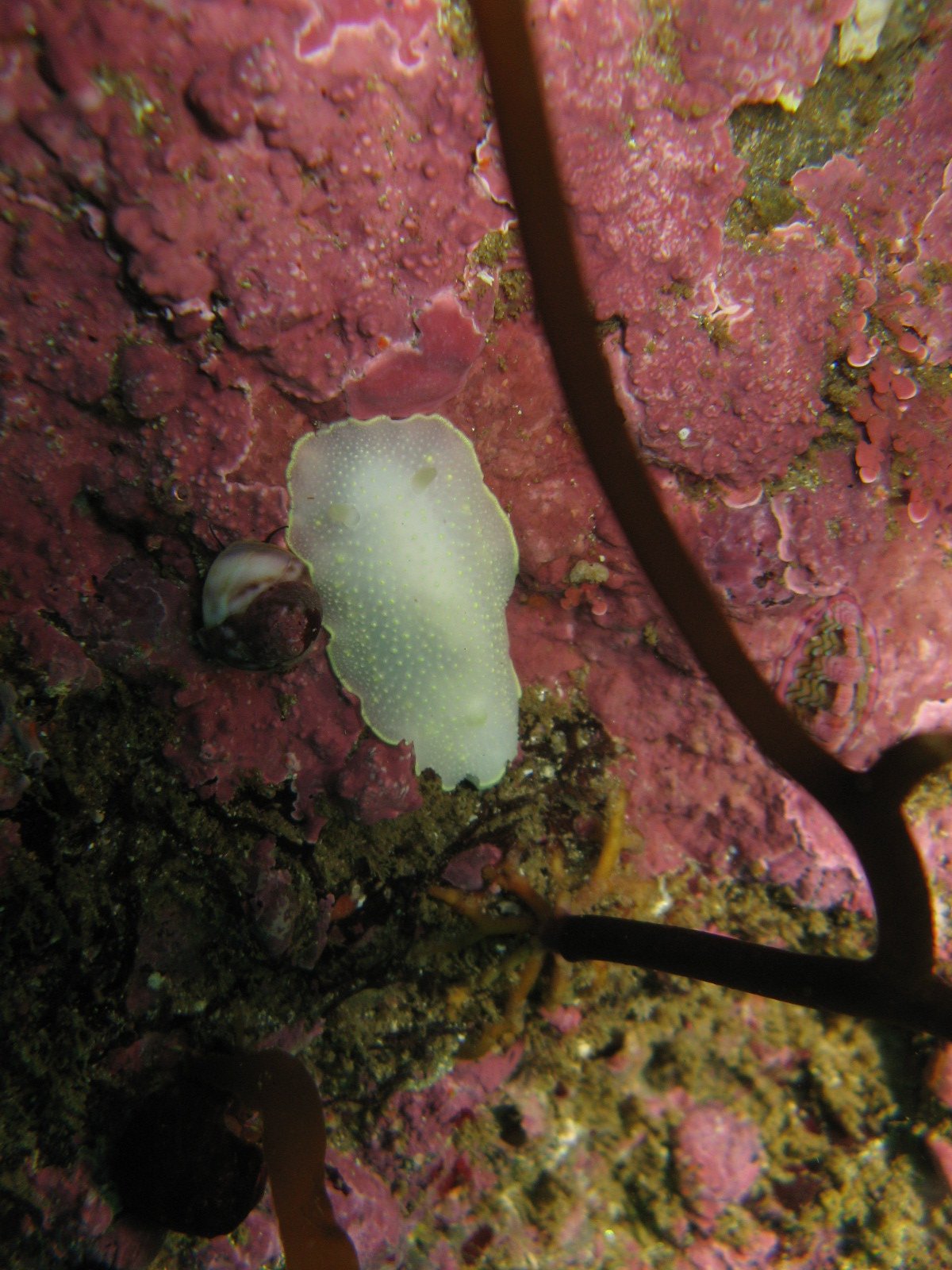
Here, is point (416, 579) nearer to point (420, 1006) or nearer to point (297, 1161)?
point (420, 1006)

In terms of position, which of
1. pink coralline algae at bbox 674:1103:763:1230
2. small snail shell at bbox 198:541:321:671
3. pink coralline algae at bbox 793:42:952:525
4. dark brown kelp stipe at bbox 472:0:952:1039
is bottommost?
pink coralline algae at bbox 674:1103:763:1230

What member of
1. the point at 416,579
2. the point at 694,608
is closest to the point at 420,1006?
the point at 416,579

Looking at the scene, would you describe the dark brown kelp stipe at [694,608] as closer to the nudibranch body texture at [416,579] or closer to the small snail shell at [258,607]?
the nudibranch body texture at [416,579]

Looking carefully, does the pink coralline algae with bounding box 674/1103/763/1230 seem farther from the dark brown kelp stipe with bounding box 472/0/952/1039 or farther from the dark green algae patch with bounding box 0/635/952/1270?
the dark brown kelp stipe with bounding box 472/0/952/1039

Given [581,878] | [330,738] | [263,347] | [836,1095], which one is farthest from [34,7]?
[836,1095]

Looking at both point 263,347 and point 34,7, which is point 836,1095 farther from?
point 34,7

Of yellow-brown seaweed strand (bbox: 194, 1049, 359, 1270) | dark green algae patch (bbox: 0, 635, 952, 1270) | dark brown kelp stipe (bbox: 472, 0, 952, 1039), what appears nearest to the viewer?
dark brown kelp stipe (bbox: 472, 0, 952, 1039)

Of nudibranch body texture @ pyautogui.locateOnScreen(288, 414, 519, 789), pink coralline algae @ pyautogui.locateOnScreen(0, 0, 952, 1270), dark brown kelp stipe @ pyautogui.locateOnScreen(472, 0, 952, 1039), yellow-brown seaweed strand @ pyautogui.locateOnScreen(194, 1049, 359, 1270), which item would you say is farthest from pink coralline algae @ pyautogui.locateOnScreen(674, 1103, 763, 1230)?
nudibranch body texture @ pyautogui.locateOnScreen(288, 414, 519, 789)

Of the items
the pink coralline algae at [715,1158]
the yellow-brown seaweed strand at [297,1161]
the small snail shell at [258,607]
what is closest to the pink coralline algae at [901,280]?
the small snail shell at [258,607]
